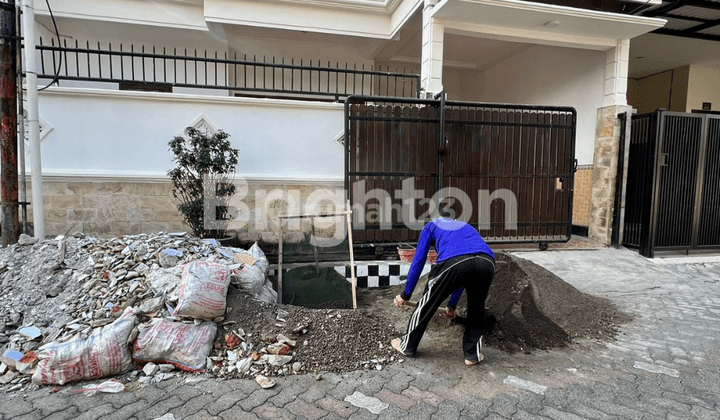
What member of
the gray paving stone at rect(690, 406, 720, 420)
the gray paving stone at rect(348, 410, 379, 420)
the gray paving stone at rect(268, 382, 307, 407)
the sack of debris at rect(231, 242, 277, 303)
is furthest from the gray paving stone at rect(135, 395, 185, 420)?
the gray paving stone at rect(690, 406, 720, 420)

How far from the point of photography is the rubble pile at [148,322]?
267cm

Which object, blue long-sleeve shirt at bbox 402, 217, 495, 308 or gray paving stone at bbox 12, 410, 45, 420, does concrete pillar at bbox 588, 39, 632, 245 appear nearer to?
blue long-sleeve shirt at bbox 402, 217, 495, 308

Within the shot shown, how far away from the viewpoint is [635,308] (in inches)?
165

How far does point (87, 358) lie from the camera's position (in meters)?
2.56

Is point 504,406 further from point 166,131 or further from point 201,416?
point 166,131

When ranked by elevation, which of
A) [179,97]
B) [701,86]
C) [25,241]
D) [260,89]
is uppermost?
[701,86]

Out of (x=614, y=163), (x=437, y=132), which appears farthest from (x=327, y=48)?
(x=614, y=163)

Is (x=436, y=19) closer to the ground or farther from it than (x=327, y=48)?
closer to the ground

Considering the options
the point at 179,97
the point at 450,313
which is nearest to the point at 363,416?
the point at 450,313

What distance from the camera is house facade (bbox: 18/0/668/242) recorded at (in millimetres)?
5184

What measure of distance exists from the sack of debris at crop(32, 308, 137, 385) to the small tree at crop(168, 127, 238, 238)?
2.09 metres

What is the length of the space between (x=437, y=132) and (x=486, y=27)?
2.35m

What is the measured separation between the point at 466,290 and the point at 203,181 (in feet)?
11.5

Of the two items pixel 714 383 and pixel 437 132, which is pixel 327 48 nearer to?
pixel 437 132
